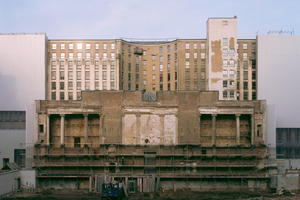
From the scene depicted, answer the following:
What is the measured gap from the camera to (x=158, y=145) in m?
41.8

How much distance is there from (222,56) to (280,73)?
1400cm

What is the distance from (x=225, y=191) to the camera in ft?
133

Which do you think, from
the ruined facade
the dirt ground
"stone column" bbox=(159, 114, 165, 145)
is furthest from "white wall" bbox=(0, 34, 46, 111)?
"stone column" bbox=(159, 114, 165, 145)

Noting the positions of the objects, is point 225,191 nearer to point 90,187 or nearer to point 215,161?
point 215,161

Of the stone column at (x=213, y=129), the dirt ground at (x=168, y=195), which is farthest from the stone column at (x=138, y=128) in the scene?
the stone column at (x=213, y=129)

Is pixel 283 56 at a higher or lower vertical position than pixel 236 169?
higher

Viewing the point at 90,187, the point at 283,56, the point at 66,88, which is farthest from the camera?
the point at 66,88

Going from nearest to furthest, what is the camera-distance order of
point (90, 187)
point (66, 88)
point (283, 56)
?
point (90, 187) → point (283, 56) → point (66, 88)

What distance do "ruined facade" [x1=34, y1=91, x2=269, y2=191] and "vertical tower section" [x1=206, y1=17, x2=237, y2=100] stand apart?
25.2m

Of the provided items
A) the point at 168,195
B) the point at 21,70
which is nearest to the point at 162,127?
the point at 168,195

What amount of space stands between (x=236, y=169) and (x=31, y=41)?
175 feet

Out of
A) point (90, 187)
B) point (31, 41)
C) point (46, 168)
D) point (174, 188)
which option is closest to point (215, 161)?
point (174, 188)

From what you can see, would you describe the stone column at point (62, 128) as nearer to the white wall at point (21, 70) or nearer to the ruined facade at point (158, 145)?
the ruined facade at point (158, 145)

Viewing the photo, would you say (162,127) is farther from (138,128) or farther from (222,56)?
(222,56)
